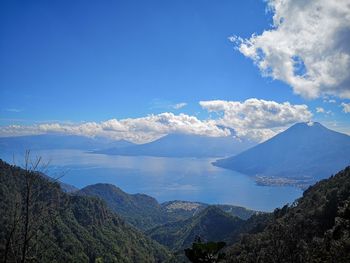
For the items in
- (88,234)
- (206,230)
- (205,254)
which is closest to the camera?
(205,254)

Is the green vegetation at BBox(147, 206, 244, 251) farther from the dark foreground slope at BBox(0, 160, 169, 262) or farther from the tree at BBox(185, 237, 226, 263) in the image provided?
the tree at BBox(185, 237, 226, 263)

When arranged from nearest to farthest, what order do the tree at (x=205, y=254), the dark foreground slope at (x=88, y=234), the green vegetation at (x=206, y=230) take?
the tree at (x=205, y=254), the dark foreground slope at (x=88, y=234), the green vegetation at (x=206, y=230)

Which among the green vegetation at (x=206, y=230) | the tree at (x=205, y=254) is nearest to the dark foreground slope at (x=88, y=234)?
the green vegetation at (x=206, y=230)

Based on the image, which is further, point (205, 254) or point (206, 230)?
point (206, 230)

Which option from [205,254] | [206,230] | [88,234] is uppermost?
[205,254]

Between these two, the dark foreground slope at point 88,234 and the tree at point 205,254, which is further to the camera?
the dark foreground slope at point 88,234

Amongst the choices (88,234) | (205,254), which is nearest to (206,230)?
(88,234)

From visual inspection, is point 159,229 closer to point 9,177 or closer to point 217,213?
point 217,213

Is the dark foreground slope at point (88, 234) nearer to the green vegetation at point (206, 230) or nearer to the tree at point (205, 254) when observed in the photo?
the green vegetation at point (206, 230)

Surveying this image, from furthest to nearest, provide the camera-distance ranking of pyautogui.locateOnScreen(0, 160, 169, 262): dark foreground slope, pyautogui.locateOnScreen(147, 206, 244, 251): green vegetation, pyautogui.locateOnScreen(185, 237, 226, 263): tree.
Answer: pyautogui.locateOnScreen(147, 206, 244, 251): green vegetation → pyautogui.locateOnScreen(0, 160, 169, 262): dark foreground slope → pyautogui.locateOnScreen(185, 237, 226, 263): tree

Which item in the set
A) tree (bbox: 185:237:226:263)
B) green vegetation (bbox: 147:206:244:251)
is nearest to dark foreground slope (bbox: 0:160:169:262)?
green vegetation (bbox: 147:206:244:251)

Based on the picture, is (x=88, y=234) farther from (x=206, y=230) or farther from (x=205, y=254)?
(x=205, y=254)

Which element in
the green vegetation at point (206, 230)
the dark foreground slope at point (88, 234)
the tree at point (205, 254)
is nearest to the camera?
the tree at point (205, 254)

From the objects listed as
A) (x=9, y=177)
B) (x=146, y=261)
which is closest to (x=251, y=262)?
(x=146, y=261)
